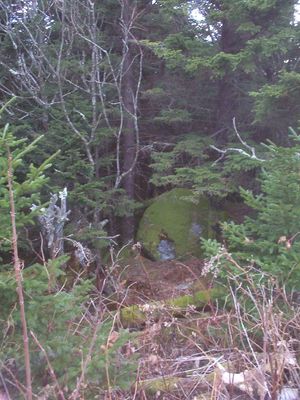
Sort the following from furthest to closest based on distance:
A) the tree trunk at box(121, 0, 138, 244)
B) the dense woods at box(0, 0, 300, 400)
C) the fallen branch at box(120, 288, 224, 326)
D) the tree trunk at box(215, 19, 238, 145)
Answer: the tree trunk at box(121, 0, 138, 244) → the tree trunk at box(215, 19, 238, 145) → the dense woods at box(0, 0, 300, 400) → the fallen branch at box(120, 288, 224, 326)

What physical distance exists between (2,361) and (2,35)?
6728 millimetres

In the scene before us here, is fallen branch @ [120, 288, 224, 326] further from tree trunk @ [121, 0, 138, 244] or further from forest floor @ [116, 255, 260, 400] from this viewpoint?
tree trunk @ [121, 0, 138, 244]

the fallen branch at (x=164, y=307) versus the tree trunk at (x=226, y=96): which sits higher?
the tree trunk at (x=226, y=96)

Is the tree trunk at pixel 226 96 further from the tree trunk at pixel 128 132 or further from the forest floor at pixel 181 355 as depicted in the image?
the forest floor at pixel 181 355

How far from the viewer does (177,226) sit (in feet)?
28.5

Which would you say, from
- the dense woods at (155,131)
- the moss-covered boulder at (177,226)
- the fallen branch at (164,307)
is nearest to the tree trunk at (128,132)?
the dense woods at (155,131)

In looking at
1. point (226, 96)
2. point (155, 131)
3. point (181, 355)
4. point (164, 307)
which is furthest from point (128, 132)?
point (181, 355)

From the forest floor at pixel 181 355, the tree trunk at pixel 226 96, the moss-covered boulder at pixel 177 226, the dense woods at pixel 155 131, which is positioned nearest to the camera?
the forest floor at pixel 181 355

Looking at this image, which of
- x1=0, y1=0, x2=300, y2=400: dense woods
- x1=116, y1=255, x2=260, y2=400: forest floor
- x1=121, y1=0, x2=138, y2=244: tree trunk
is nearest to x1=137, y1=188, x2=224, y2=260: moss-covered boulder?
x1=0, y1=0, x2=300, y2=400: dense woods

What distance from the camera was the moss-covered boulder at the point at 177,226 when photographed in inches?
337

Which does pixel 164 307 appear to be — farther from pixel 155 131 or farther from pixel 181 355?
pixel 155 131

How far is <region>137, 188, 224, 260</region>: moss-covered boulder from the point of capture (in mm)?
8562

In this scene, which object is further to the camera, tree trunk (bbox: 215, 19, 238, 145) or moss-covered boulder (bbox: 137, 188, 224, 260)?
moss-covered boulder (bbox: 137, 188, 224, 260)

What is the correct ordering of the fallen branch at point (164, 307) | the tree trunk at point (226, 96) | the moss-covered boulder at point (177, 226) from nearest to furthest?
the fallen branch at point (164, 307) < the tree trunk at point (226, 96) < the moss-covered boulder at point (177, 226)
